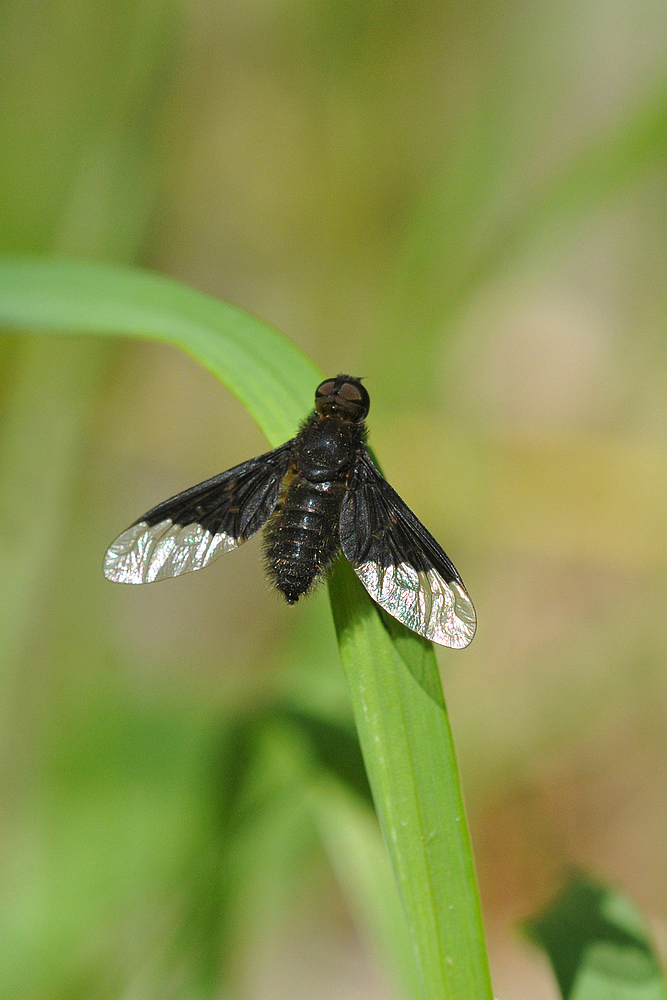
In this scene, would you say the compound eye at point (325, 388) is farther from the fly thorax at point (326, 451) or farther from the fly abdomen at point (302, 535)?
the fly abdomen at point (302, 535)

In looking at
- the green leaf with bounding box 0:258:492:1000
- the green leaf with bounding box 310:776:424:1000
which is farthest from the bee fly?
the green leaf with bounding box 310:776:424:1000

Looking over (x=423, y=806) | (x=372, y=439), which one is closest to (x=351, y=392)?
(x=423, y=806)

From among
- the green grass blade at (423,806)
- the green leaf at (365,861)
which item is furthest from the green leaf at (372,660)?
the green leaf at (365,861)

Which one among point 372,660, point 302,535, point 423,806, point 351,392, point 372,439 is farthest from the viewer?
point 372,439

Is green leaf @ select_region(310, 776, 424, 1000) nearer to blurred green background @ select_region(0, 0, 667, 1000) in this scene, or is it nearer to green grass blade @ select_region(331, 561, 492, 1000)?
blurred green background @ select_region(0, 0, 667, 1000)

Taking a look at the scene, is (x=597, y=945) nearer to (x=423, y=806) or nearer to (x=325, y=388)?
(x=423, y=806)

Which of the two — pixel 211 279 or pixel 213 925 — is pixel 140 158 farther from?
pixel 213 925
